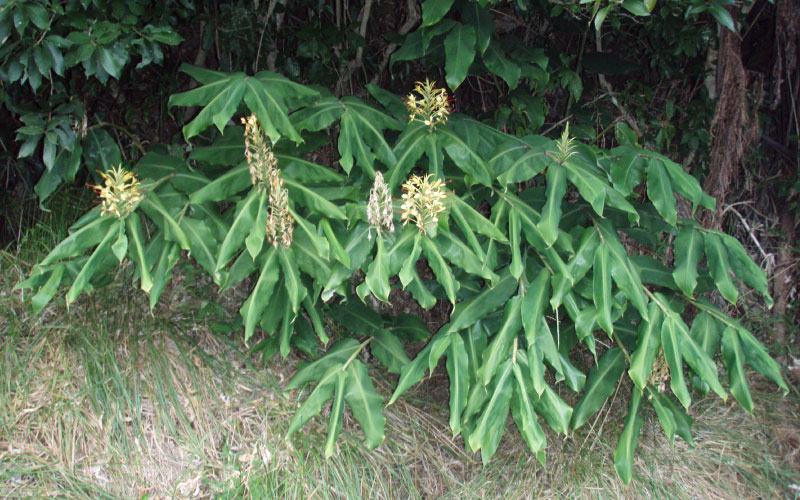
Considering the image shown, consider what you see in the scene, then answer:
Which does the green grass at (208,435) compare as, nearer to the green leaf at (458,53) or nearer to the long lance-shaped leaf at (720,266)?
the long lance-shaped leaf at (720,266)

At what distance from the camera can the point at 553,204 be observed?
7.05 feet

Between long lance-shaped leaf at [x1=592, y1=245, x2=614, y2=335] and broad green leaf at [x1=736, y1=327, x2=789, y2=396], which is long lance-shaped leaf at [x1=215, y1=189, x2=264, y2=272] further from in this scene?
broad green leaf at [x1=736, y1=327, x2=789, y2=396]

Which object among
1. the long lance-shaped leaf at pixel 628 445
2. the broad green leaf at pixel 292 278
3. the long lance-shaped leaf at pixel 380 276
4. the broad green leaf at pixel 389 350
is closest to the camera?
the long lance-shaped leaf at pixel 380 276

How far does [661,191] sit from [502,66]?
2.61ft

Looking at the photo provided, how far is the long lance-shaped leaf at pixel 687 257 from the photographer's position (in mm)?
2322

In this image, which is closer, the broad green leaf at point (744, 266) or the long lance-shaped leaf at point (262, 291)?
the long lance-shaped leaf at point (262, 291)

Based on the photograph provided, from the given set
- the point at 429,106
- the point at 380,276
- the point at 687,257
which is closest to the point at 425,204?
the point at 380,276

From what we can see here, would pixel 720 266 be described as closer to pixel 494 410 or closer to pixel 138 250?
pixel 494 410

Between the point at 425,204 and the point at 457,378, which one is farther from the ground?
the point at 425,204

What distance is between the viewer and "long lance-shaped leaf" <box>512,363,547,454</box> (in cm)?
212

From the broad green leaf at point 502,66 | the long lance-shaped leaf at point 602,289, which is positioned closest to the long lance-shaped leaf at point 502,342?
the long lance-shaped leaf at point 602,289

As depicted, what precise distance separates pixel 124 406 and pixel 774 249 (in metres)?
3.66

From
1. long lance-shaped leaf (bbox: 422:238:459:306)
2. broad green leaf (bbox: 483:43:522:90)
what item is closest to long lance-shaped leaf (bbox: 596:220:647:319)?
long lance-shaped leaf (bbox: 422:238:459:306)

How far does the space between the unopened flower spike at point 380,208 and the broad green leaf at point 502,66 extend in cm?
77
